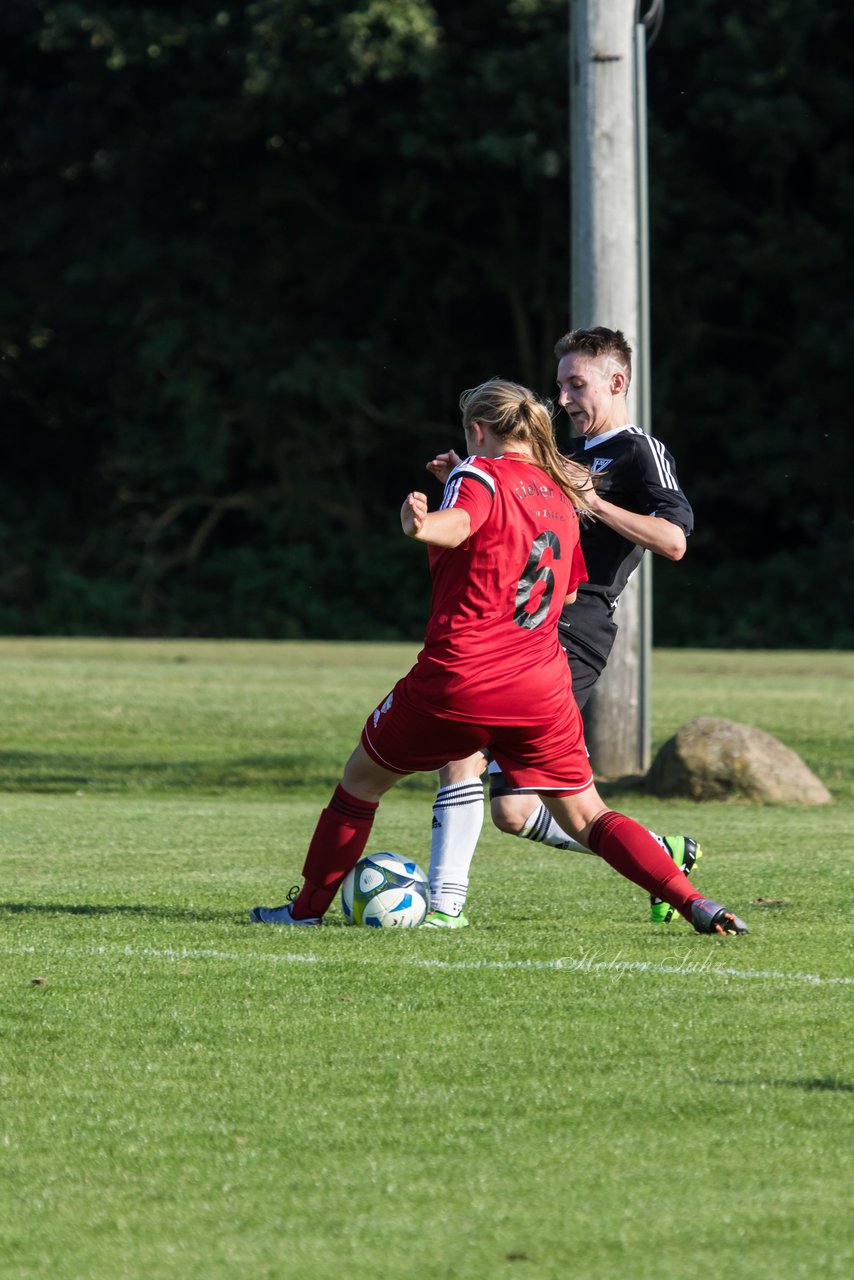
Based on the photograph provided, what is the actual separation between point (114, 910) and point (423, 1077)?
2.98 meters

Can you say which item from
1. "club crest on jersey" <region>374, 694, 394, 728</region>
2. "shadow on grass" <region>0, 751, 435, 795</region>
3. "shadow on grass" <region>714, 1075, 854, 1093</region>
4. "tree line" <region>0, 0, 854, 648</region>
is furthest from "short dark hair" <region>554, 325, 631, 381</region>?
"tree line" <region>0, 0, 854, 648</region>

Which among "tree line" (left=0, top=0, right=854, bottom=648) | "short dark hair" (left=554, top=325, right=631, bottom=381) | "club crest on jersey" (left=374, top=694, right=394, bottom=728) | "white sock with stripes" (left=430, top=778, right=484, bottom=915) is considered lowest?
"white sock with stripes" (left=430, top=778, right=484, bottom=915)

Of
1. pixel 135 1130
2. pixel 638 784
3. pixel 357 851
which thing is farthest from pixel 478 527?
pixel 638 784

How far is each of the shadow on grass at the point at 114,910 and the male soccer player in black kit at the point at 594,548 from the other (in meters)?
0.90

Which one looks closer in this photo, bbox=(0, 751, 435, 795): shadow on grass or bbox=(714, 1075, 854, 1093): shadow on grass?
bbox=(714, 1075, 854, 1093): shadow on grass

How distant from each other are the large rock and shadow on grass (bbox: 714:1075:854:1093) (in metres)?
8.16

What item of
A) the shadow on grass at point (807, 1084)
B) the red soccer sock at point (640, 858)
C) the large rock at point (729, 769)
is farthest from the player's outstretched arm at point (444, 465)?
the large rock at point (729, 769)

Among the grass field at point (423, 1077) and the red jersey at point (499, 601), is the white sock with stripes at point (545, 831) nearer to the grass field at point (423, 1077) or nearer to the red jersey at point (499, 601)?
the grass field at point (423, 1077)

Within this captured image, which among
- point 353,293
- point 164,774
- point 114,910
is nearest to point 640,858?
point 114,910

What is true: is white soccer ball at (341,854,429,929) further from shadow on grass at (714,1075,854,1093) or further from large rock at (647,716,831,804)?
large rock at (647,716,831,804)

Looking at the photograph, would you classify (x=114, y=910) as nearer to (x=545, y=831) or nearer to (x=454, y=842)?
(x=454, y=842)

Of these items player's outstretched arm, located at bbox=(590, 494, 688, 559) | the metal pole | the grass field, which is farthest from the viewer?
the metal pole

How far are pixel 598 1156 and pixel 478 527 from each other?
2.51m

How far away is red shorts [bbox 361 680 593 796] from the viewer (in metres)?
6.16
